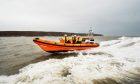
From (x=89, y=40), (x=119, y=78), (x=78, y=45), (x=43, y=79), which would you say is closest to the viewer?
(x=43, y=79)

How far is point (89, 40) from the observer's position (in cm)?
1513

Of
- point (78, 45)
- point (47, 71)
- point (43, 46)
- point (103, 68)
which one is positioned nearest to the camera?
point (47, 71)

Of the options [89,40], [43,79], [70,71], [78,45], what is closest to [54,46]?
[78,45]

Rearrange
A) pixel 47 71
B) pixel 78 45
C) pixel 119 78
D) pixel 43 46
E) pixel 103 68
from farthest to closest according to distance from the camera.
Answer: pixel 78 45, pixel 43 46, pixel 103 68, pixel 47 71, pixel 119 78

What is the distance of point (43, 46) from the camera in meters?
12.0

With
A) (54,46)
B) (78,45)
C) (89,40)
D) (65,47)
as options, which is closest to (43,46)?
(54,46)

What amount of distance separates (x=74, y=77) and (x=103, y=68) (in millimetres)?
1657

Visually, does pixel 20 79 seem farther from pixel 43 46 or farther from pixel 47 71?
pixel 43 46

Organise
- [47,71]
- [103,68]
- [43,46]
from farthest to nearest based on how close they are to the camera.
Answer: [43,46] → [103,68] → [47,71]

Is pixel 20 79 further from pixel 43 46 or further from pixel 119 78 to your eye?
pixel 43 46

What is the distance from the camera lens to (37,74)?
17.0 ft

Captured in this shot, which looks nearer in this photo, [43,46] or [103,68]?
[103,68]

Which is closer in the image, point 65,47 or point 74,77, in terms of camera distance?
point 74,77

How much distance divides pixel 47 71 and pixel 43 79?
0.73 metres
